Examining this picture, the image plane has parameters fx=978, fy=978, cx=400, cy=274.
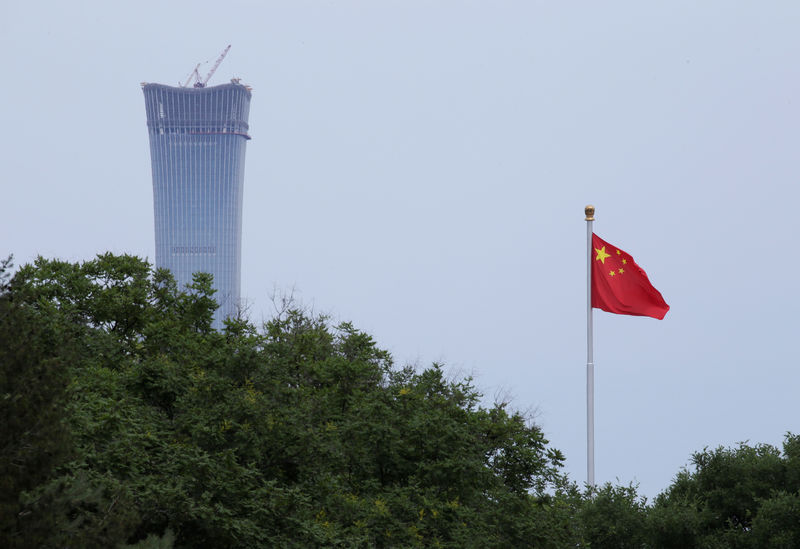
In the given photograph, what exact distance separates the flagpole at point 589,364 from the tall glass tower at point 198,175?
140053 mm

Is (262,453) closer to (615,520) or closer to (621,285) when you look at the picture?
(615,520)

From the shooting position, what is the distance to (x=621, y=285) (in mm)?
24859

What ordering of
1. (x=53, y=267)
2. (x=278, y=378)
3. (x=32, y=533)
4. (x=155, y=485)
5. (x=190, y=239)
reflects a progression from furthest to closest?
1. (x=190, y=239)
2. (x=53, y=267)
3. (x=278, y=378)
4. (x=155, y=485)
5. (x=32, y=533)

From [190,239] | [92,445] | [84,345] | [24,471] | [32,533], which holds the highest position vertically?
[190,239]

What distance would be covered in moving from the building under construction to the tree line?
139822 mm

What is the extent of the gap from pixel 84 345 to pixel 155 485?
22.0ft

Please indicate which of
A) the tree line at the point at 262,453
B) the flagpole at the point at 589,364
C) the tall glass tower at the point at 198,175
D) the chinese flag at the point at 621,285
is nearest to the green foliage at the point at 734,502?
the tree line at the point at 262,453

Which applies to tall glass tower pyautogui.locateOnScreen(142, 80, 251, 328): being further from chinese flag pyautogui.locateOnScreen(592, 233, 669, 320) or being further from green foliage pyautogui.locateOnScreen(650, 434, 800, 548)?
green foliage pyautogui.locateOnScreen(650, 434, 800, 548)

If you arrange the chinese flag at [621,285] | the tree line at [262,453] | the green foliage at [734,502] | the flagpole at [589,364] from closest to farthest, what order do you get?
the tree line at [262,453] → the green foliage at [734,502] → the flagpole at [589,364] → the chinese flag at [621,285]

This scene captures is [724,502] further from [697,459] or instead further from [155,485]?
[155,485]

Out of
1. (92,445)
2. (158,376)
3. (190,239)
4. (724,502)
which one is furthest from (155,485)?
(190,239)

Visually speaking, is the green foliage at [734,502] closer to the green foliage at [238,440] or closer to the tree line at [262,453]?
the tree line at [262,453]

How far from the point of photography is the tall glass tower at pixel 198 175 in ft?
530

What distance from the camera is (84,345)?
21.9m
